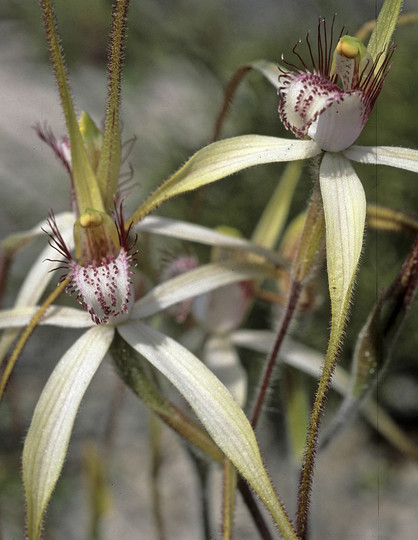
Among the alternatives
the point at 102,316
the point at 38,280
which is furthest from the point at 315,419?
the point at 38,280

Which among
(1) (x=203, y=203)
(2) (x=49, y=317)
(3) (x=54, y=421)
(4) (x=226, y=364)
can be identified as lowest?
(3) (x=54, y=421)

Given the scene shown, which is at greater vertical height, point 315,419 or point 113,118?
point 113,118

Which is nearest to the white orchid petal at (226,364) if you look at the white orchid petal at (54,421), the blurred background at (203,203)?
the white orchid petal at (54,421)

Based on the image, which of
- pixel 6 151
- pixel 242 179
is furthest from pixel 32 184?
pixel 242 179

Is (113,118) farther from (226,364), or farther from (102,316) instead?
(226,364)

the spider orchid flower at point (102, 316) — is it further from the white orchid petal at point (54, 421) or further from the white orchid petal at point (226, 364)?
the white orchid petal at point (226, 364)

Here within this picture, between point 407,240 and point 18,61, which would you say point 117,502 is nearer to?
point 407,240
